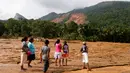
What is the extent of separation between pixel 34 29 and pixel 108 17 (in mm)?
58984

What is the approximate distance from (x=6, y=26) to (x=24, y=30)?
28.6 ft

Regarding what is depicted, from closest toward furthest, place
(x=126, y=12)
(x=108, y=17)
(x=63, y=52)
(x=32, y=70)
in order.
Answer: (x=32, y=70), (x=63, y=52), (x=108, y=17), (x=126, y=12)

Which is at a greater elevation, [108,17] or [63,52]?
[108,17]

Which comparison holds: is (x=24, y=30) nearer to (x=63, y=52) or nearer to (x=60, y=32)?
(x=60, y=32)

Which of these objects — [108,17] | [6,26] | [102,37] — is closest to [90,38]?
[102,37]

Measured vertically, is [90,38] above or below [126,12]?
below

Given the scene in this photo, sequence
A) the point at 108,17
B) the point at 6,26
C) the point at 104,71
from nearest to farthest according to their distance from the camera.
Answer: the point at 104,71, the point at 6,26, the point at 108,17

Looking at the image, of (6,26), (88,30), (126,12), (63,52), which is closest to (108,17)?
(126,12)

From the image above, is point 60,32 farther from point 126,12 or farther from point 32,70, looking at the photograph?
point 126,12

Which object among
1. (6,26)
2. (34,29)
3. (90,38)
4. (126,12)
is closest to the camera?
(90,38)

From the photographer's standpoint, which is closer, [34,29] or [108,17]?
[34,29]

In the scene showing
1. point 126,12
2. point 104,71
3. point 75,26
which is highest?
point 126,12

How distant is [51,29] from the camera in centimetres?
8044

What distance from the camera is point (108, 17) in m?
135
